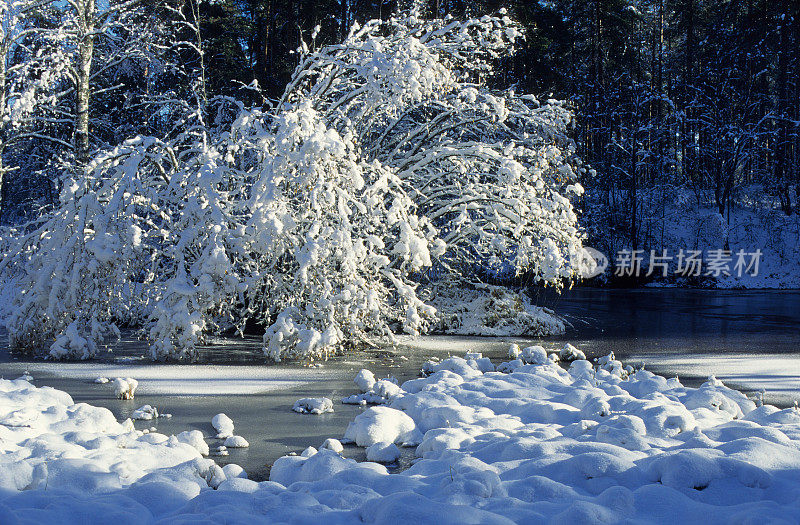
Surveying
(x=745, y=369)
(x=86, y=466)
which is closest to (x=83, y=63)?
(x=86, y=466)

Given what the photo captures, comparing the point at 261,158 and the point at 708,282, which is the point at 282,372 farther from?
the point at 708,282

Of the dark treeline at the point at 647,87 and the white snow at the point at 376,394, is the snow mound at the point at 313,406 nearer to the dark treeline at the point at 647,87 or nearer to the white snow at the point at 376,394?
the white snow at the point at 376,394

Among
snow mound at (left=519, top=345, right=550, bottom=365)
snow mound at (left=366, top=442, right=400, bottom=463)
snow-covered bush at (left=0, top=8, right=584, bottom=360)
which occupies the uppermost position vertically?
snow-covered bush at (left=0, top=8, right=584, bottom=360)

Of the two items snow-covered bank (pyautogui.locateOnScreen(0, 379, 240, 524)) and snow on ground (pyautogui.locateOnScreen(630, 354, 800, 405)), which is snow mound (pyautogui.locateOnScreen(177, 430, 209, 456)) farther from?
snow on ground (pyautogui.locateOnScreen(630, 354, 800, 405))

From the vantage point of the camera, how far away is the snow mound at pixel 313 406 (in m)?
7.37

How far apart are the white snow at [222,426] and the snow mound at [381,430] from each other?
3.34 feet

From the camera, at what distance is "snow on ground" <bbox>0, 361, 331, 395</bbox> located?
28.0ft

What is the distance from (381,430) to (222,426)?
4.67ft

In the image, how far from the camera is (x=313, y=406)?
291 inches

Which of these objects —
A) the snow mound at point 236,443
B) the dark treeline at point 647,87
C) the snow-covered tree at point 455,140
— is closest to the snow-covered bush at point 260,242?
the snow-covered tree at point 455,140

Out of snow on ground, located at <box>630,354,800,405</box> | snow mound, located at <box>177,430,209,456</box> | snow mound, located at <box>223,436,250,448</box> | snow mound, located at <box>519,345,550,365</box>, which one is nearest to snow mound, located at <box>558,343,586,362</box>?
snow on ground, located at <box>630,354,800,405</box>

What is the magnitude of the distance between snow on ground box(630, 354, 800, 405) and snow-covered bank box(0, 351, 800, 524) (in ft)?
6.49

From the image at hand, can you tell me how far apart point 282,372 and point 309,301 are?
3.99 feet

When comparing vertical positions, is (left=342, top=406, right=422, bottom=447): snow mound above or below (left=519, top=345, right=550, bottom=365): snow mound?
below
